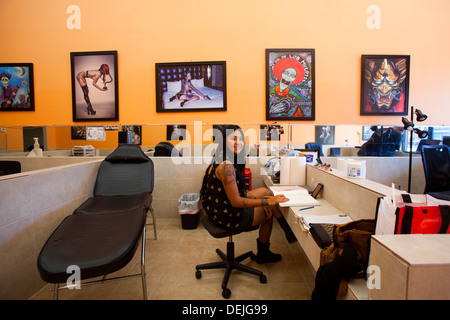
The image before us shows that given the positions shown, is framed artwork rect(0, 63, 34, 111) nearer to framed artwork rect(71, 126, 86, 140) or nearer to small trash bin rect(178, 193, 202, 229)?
framed artwork rect(71, 126, 86, 140)

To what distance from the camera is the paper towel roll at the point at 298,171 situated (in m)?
2.19

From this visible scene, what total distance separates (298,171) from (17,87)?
4.84 meters

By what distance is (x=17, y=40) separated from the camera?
3936 mm

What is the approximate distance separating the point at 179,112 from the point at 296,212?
2897 millimetres

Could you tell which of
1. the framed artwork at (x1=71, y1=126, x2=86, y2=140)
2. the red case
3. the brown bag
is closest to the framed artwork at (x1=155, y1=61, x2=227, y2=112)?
the framed artwork at (x1=71, y1=126, x2=86, y2=140)

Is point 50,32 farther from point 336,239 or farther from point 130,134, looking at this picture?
point 336,239

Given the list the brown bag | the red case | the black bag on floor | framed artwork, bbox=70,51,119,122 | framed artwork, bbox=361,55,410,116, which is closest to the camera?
the red case

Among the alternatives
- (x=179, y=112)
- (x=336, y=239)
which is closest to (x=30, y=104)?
(x=179, y=112)

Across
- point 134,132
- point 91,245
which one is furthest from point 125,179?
point 134,132

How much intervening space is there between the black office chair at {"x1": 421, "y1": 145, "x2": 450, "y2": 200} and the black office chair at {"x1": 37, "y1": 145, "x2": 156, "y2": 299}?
2905 mm

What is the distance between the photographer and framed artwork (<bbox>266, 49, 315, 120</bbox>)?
371 centimetres

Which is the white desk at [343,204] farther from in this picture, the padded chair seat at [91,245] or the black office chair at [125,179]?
the black office chair at [125,179]
